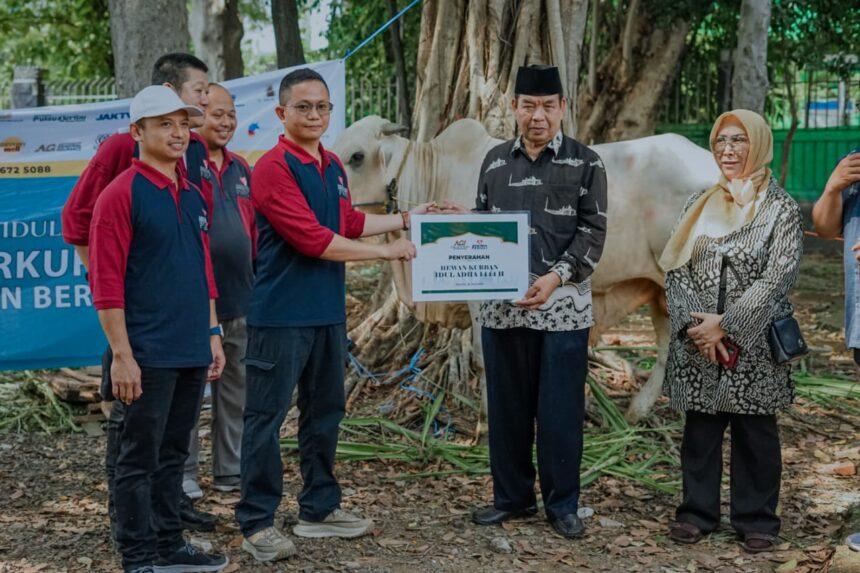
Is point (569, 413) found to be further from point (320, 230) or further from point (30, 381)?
point (30, 381)

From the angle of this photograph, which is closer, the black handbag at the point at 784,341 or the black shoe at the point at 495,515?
the black handbag at the point at 784,341

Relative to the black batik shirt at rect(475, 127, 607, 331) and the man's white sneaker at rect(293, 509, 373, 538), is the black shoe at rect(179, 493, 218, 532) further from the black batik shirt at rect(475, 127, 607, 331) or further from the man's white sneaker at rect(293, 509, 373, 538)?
the black batik shirt at rect(475, 127, 607, 331)

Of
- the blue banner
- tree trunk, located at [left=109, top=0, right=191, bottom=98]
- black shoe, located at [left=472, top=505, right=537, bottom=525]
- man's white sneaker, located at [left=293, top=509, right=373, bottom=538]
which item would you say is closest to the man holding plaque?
black shoe, located at [left=472, top=505, right=537, bottom=525]

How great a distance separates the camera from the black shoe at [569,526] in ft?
16.4

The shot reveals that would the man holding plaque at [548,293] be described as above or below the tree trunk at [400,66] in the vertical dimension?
below

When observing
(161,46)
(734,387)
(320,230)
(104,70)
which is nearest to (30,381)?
(161,46)

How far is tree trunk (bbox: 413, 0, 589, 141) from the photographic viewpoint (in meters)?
7.18

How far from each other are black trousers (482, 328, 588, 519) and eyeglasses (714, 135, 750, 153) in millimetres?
1000

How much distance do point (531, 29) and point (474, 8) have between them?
0.42 m

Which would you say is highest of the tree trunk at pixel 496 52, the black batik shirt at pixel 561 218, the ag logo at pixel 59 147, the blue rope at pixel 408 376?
the tree trunk at pixel 496 52

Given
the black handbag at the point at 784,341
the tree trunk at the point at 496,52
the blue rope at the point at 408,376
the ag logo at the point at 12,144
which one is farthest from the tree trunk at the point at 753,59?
the ag logo at the point at 12,144

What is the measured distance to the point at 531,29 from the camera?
721cm

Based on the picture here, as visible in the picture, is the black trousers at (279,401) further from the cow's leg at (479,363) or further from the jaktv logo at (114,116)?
the jaktv logo at (114,116)

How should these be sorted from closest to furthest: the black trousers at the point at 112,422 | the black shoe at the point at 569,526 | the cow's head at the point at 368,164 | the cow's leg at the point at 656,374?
the black trousers at the point at 112,422 → the black shoe at the point at 569,526 → the cow's head at the point at 368,164 → the cow's leg at the point at 656,374
